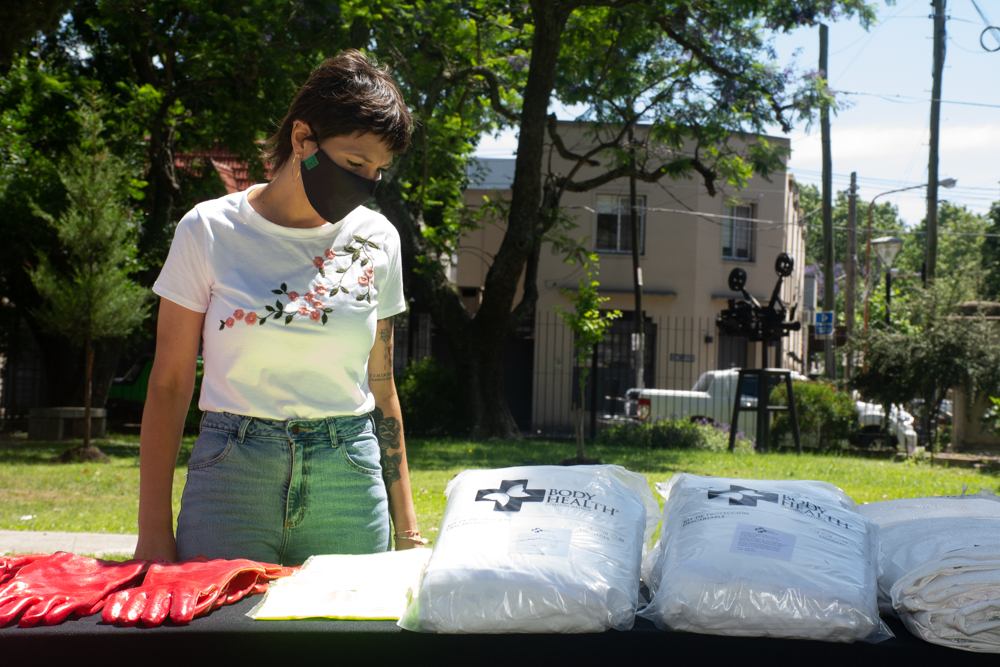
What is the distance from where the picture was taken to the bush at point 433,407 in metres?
14.1

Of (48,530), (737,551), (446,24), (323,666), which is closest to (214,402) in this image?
(323,666)

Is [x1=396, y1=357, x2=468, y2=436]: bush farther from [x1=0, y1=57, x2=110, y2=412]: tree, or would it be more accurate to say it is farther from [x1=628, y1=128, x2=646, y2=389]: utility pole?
[x1=628, y1=128, x2=646, y2=389]: utility pole

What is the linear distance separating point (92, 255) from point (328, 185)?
10124 millimetres

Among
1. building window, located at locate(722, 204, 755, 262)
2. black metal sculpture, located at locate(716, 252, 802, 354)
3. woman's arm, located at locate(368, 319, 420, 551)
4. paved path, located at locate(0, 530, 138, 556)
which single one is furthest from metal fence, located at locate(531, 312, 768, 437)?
woman's arm, located at locate(368, 319, 420, 551)

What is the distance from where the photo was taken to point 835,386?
49.0 ft

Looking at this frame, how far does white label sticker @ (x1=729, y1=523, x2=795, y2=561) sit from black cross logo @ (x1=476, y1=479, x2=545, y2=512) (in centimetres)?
42

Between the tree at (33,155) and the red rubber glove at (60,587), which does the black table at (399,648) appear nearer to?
the red rubber glove at (60,587)

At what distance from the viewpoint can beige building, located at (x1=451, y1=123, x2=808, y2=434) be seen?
70.9ft

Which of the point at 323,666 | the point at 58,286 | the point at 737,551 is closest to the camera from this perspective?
the point at 323,666

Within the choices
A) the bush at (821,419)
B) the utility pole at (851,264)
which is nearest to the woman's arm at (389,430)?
the bush at (821,419)

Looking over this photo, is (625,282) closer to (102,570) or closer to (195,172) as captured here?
(195,172)

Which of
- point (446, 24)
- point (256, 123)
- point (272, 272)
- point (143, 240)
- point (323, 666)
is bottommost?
point (323, 666)

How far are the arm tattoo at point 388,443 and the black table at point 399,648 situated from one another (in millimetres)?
751

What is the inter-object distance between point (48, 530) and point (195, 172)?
35.7 ft
